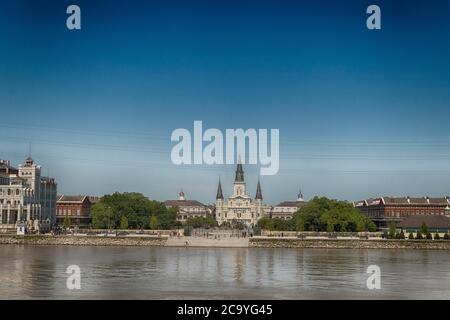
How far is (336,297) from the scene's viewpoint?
23.3 meters

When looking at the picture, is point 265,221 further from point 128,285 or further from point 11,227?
point 128,285

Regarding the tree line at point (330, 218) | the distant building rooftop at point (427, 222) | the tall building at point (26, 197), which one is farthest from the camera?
the tall building at point (26, 197)

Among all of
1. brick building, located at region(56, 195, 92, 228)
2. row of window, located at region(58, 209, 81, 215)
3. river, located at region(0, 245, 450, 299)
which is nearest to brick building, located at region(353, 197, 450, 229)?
brick building, located at region(56, 195, 92, 228)

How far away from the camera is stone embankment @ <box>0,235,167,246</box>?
67562 millimetres

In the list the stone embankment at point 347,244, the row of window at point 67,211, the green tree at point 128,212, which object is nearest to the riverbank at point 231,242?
the stone embankment at point 347,244

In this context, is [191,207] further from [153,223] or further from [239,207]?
[153,223]

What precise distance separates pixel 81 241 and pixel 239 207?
299ft

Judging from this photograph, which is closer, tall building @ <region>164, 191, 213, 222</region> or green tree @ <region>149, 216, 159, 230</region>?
green tree @ <region>149, 216, 159, 230</region>

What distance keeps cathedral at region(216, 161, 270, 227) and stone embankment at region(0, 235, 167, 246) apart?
277 feet

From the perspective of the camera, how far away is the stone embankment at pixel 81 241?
67562 mm

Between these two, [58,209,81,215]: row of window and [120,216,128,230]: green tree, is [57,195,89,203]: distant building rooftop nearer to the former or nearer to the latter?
[58,209,81,215]: row of window

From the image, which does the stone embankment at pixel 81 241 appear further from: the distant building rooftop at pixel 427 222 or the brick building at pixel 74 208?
the brick building at pixel 74 208

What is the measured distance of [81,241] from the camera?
224 feet

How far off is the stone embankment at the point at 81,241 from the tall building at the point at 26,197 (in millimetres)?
11290
